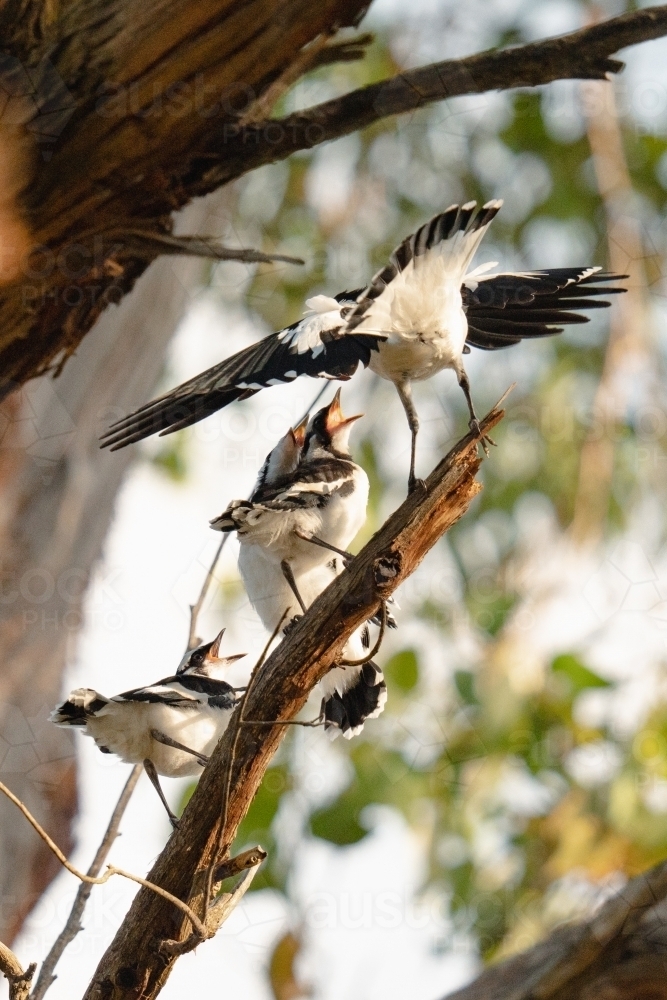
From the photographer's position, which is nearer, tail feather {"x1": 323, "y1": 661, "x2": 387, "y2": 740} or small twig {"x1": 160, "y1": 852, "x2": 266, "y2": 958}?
small twig {"x1": 160, "y1": 852, "x2": 266, "y2": 958}

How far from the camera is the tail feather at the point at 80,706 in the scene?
75.7 inches

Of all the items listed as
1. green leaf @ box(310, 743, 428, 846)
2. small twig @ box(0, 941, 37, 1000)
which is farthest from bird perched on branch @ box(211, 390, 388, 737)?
green leaf @ box(310, 743, 428, 846)

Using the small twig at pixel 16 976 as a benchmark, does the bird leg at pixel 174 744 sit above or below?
above

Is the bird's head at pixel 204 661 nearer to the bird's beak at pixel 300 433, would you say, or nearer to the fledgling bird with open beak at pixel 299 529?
the fledgling bird with open beak at pixel 299 529

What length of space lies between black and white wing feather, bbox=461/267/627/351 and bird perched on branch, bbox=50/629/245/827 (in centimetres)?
101

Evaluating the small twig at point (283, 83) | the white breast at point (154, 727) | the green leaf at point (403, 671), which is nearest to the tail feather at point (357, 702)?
the white breast at point (154, 727)

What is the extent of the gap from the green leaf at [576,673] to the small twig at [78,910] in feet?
6.62

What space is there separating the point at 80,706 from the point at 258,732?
1.70 feet

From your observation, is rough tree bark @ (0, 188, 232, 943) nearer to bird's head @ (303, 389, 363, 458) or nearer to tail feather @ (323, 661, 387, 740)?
bird's head @ (303, 389, 363, 458)

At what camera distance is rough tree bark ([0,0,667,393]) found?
2.03m

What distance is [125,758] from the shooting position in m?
2.08

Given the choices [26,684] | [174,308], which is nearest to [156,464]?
[174,308]

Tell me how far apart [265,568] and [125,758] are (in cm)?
48

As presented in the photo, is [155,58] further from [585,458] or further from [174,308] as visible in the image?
[585,458]
